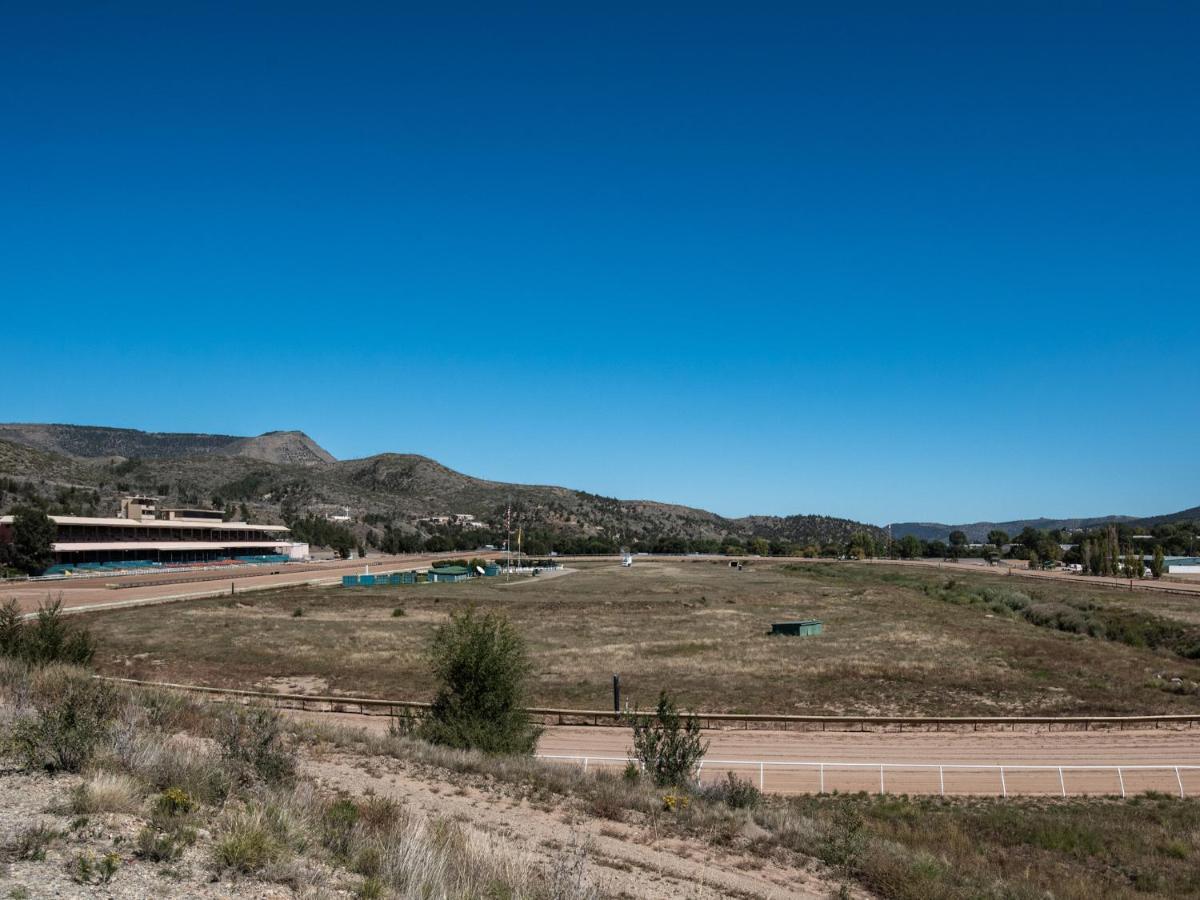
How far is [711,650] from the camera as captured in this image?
166 ft

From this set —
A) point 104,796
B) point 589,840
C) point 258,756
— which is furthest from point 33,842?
point 589,840

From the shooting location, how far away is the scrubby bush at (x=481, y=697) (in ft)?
71.1

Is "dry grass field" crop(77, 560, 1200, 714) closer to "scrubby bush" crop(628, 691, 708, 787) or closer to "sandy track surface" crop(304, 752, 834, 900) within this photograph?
"scrubby bush" crop(628, 691, 708, 787)

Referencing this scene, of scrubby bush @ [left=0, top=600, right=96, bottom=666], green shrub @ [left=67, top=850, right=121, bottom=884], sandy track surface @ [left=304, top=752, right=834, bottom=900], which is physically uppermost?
green shrub @ [left=67, top=850, right=121, bottom=884]

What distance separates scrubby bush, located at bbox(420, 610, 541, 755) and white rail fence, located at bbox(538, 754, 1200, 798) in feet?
9.00

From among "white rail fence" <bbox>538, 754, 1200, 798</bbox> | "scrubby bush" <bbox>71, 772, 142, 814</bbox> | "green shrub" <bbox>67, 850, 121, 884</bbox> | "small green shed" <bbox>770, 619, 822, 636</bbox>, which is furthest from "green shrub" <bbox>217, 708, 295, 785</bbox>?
"small green shed" <bbox>770, 619, 822, 636</bbox>

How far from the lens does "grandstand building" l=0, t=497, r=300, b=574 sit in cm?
10344

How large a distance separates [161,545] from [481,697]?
380ft

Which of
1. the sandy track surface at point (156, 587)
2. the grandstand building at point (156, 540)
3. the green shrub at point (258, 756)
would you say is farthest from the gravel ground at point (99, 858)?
the grandstand building at point (156, 540)

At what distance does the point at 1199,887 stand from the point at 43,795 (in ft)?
67.0

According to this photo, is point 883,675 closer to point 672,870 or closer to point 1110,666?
point 1110,666

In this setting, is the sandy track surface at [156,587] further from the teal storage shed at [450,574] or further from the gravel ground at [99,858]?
the gravel ground at [99,858]

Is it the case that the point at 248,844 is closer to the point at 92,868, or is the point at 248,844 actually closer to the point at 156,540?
the point at 92,868

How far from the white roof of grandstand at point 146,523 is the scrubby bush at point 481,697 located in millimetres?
97433
